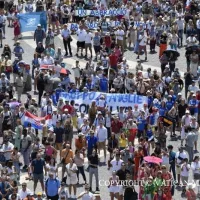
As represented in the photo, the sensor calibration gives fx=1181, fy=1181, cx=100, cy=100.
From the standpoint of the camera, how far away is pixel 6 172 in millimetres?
36781

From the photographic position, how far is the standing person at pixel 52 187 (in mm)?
35875

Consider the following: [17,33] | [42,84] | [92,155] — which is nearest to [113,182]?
[92,155]

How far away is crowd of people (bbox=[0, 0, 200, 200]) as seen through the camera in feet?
122

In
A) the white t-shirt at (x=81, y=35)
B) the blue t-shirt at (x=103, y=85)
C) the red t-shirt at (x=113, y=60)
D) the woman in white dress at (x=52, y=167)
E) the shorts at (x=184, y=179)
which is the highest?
the white t-shirt at (x=81, y=35)

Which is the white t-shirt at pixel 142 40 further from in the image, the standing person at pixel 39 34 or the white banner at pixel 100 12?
the white banner at pixel 100 12

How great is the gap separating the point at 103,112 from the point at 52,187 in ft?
25.9

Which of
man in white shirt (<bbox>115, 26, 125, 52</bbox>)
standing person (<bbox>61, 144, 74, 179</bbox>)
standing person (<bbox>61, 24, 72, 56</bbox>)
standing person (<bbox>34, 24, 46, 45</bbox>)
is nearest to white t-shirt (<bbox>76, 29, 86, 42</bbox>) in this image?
standing person (<bbox>61, 24, 72, 56</bbox>)

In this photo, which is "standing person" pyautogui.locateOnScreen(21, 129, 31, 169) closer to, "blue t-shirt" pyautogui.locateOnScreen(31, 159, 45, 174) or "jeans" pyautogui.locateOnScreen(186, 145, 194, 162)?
"blue t-shirt" pyautogui.locateOnScreen(31, 159, 45, 174)

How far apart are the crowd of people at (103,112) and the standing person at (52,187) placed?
30 mm

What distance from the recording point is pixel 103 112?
43.3 metres

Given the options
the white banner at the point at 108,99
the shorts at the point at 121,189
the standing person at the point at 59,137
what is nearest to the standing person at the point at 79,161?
the shorts at the point at 121,189

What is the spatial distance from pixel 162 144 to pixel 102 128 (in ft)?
7.21

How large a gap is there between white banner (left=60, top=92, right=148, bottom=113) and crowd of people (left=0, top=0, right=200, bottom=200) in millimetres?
226

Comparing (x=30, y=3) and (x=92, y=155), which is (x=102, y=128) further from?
(x=30, y=3)
